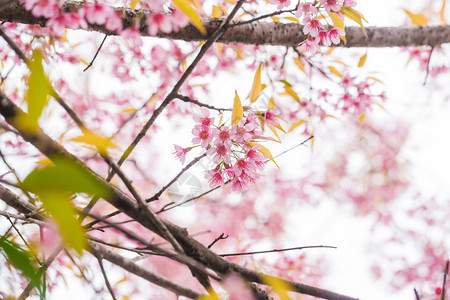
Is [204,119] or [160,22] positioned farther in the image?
[204,119]

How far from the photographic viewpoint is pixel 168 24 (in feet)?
2.30

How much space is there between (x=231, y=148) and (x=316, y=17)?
42 cm

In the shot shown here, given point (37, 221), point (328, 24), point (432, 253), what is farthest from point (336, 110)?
point (432, 253)

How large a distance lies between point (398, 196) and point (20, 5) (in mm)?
4892

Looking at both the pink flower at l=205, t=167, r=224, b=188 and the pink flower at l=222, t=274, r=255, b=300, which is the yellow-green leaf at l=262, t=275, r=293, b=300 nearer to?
the pink flower at l=222, t=274, r=255, b=300

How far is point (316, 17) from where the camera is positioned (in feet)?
3.29

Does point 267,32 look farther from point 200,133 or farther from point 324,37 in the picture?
point 200,133

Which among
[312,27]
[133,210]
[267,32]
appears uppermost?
[267,32]

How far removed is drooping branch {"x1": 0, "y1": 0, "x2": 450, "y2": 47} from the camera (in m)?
0.96

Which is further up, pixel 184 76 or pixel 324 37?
pixel 324 37

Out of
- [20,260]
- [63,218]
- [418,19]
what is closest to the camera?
[63,218]

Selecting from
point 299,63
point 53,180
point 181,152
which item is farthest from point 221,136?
point 299,63

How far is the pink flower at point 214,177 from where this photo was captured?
3.05 feet

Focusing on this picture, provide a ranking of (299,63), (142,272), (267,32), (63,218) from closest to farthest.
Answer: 1. (63,218)
2. (142,272)
3. (267,32)
4. (299,63)
